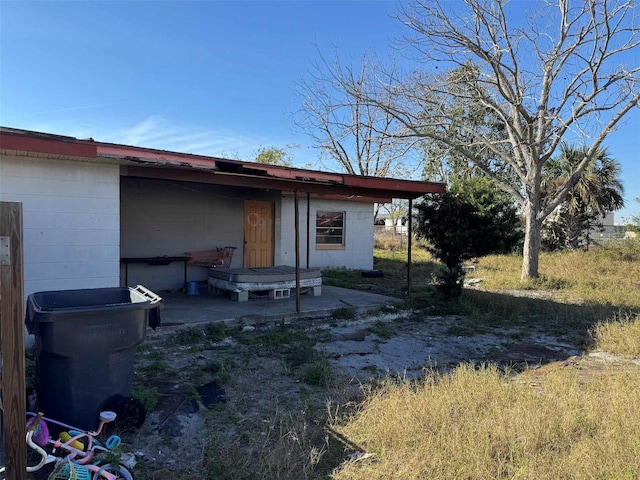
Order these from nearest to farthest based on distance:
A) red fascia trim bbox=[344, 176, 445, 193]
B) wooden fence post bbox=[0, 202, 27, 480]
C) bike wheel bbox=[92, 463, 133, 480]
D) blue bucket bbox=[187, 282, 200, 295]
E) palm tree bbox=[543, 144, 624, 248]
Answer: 1. wooden fence post bbox=[0, 202, 27, 480]
2. bike wheel bbox=[92, 463, 133, 480]
3. red fascia trim bbox=[344, 176, 445, 193]
4. blue bucket bbox=[187, 282, 200, 295]
5. palm tree bbox=[543, 144, 624, 248]

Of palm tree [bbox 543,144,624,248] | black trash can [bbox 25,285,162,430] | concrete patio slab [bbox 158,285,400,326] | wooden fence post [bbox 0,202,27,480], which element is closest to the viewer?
wooden fence post [bbox 0,202,27,480]

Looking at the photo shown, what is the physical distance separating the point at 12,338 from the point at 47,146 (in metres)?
3.53

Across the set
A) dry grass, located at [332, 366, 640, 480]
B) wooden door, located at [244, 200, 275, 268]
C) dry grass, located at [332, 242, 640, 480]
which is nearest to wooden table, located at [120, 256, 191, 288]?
wooden door, located at [244, 200, 275, 268]

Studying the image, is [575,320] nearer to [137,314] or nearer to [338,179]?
[338,179]

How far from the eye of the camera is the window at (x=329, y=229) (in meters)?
15.0

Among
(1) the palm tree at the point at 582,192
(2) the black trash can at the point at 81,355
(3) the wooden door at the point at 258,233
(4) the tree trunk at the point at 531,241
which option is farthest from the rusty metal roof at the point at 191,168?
(1) the palm tree at the point at 582,192

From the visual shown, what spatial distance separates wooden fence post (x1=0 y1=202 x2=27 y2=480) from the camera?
2.35 meters

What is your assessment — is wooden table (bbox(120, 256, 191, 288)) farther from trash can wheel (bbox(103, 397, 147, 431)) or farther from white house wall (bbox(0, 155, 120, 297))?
trash can wheel (bbox(103, 397, 147, 431))

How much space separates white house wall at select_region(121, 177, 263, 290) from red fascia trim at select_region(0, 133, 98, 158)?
4.38 meters

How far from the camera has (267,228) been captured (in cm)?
1259

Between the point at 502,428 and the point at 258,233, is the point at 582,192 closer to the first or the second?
the point at 258,233

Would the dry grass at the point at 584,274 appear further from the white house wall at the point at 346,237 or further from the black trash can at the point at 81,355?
the black trash can at the point at 81,355

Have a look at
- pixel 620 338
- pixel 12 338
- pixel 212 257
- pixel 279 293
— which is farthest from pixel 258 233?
pixel 12 338

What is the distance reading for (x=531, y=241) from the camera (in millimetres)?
13422
